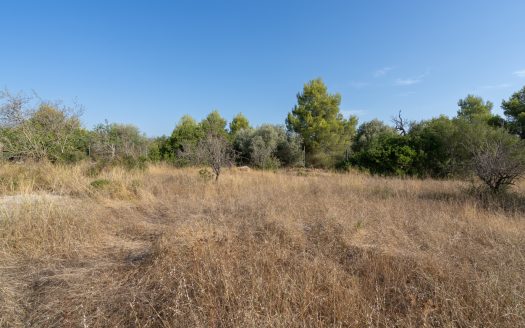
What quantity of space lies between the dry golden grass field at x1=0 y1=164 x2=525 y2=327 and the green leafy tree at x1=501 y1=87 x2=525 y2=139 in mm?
18820

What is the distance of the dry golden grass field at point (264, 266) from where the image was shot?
2043 millimetres

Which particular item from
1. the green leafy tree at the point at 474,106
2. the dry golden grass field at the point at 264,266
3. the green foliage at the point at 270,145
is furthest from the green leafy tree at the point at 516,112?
the dry golden grass field at the point at 264,266

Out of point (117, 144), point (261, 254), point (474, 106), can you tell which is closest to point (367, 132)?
point (474, 106)

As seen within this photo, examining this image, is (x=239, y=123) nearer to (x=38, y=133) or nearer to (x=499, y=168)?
(x=38, y=133)

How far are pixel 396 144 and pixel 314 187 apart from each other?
728 centimetres

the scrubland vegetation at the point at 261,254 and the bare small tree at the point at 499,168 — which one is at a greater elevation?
the bare small tree at the point at 499,168

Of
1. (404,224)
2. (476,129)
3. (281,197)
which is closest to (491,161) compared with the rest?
(404,224)

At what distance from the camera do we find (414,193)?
6.74 m

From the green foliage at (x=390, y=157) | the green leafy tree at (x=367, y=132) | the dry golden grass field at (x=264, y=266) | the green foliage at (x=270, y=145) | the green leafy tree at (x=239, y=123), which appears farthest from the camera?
the green leafy tree at (x=239, y=123)

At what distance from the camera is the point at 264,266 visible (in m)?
2.72

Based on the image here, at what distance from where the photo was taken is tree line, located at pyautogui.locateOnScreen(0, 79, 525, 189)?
8352 millimetres

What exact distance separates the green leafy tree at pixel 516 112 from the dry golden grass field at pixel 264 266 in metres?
18.8

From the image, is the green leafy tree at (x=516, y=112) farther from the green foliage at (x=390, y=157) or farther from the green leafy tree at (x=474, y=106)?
the green foliage at (x=390, y=157)

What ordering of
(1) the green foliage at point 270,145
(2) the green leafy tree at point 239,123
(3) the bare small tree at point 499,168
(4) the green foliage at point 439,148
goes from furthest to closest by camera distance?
(2) the green leafy tree at point 239,123
(1) the green foliage at point 270,145
(4) the green foliage at point 439,148
(3) the bare small tree at point 499,168
